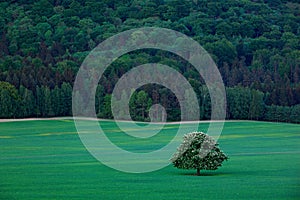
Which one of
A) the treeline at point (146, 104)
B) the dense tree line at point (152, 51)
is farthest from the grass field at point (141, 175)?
the dense tree line at point (152, 51)

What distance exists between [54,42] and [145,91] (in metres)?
48.1

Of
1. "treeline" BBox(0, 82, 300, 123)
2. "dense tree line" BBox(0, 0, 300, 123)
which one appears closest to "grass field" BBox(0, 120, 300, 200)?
"treeline" BBox(0, 82, 300, 123)

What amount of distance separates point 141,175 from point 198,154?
16.0ft

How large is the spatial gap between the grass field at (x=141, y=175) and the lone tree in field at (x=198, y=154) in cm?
80

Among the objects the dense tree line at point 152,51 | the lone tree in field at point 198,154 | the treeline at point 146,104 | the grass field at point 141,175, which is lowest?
the grass field at point 141,175

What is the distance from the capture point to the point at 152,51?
143375mm

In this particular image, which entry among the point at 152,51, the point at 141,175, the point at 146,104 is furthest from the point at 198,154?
the point at 152,51

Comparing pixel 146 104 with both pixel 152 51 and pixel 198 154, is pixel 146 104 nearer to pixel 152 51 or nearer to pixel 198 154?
pixel 152 51

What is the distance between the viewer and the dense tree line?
108375mm

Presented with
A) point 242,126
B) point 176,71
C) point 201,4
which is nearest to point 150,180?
point 242,126

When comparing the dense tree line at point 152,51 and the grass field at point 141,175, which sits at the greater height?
the dense tree line at point 152,51

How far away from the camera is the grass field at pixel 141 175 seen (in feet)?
179

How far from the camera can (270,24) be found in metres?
168

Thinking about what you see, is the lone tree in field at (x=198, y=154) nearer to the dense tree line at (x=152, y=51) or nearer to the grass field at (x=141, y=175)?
the grass field at (x=141, y=175)
